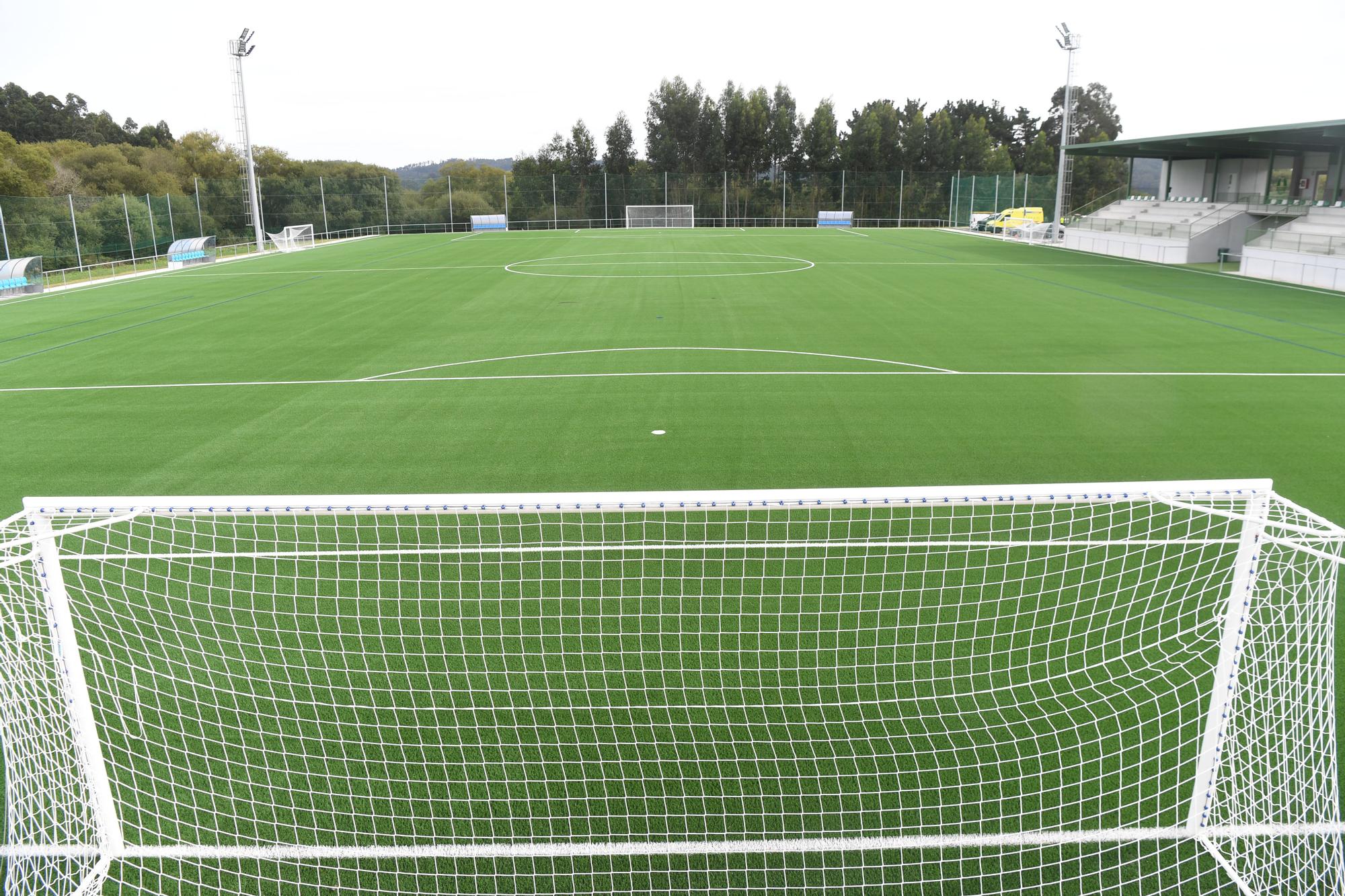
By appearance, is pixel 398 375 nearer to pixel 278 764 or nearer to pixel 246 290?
pixel 278 764

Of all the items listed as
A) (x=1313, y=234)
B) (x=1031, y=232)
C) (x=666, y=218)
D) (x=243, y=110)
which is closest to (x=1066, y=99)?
(x=1031, y=232)

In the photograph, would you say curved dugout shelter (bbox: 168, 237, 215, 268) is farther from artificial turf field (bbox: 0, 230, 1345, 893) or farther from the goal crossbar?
the goal crossbar

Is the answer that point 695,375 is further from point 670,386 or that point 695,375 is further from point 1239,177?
point 1239,177

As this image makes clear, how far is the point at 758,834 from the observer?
13.2 ft

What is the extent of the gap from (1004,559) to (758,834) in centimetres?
342

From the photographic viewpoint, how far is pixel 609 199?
55.1 m

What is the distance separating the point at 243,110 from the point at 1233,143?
120ft

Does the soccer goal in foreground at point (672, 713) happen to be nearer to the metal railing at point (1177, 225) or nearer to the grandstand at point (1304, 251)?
the grandstand at point (1304, 251)

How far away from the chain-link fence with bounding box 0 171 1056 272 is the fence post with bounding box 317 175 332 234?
41 mm

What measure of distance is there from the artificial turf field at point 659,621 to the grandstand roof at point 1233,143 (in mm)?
16404

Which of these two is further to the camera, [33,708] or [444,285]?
[444,285]

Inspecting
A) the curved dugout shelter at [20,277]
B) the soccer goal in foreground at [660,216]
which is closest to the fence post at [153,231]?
the curved dugout shelter at [20,277]

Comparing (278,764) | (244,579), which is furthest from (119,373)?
(278,764)

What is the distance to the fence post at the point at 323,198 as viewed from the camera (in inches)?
1811
